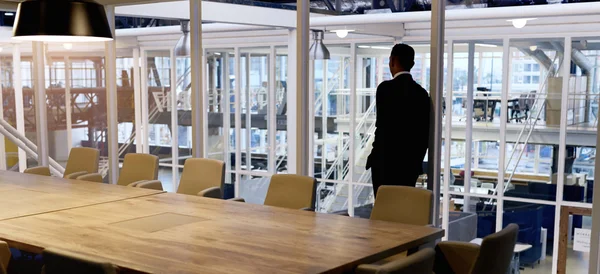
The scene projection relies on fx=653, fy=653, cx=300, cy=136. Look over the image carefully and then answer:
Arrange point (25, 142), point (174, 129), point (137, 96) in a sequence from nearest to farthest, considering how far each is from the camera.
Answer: point (25, 142) < point (174, 129) < point (137, 96)

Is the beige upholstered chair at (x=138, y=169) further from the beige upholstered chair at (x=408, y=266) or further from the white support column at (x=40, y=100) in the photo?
the beige upholstered chair at (x=408, y=266)

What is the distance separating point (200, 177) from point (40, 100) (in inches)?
163

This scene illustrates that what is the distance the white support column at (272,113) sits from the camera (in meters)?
10.9

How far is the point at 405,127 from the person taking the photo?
199 inches

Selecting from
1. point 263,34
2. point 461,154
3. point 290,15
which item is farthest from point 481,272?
point 263,34

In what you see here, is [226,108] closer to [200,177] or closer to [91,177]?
[91,177]

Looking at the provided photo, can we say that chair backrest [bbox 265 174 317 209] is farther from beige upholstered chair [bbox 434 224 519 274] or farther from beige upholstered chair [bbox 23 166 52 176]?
beige upholstered chair [bbox 23 166 52 176]

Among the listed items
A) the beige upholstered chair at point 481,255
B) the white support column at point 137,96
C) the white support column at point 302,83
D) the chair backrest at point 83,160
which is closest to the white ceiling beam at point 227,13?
the chair backrest at point 83,160

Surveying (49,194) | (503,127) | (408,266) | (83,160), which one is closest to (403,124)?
(408,266)

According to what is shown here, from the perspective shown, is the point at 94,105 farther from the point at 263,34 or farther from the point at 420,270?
the point at 420,270

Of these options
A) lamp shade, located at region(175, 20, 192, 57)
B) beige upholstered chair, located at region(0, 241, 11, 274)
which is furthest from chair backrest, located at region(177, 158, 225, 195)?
lamp shade, located at region(175, 20, 192, 57)

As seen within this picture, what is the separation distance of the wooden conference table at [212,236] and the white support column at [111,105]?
3391mm

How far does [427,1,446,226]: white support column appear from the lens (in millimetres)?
5043

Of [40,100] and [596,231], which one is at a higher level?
[40,100]
